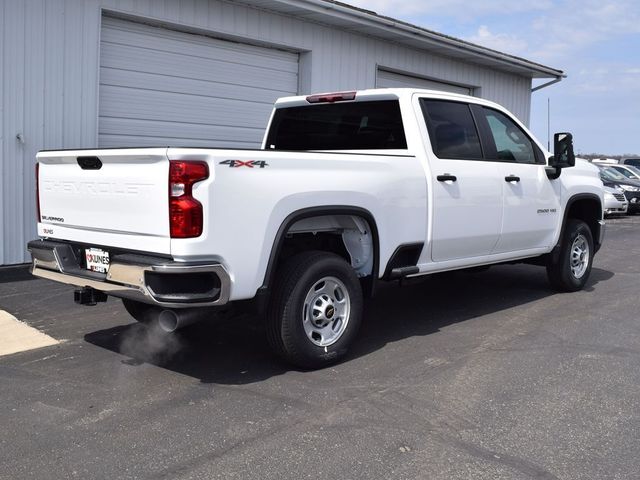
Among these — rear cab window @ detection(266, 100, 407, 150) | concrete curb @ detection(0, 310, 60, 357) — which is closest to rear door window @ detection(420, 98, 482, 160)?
rear cab window @ detection(266, 100, 407, 150)

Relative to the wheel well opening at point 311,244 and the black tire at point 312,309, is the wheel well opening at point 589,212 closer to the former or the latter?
the wheel well opening at point 311,244

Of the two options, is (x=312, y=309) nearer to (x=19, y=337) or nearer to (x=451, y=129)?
(x=451, y=129)

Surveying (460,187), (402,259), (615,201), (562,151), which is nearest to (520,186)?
(562,151)

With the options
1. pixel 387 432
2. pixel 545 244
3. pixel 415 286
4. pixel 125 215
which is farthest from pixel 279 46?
pixel 387 432

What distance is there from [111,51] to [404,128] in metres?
5.25

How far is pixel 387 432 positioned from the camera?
383 cm

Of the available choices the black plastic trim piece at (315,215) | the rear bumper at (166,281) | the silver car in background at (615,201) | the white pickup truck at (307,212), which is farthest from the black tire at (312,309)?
the silver car in background at (615,201)

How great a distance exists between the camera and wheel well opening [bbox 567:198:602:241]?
7.90 meters

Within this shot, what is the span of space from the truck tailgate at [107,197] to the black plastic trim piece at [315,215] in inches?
27.6

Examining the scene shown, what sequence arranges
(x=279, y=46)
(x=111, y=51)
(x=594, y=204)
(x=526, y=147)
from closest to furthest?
1. (x=526, y=147)
2. (x=594, y=204)
3. (x=111, y=51)
4. (x=279, y=46)

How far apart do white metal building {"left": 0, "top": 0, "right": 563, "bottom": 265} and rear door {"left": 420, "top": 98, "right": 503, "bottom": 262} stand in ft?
16.6

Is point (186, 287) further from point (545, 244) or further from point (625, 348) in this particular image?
point (545, 244)

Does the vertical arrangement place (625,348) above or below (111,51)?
below

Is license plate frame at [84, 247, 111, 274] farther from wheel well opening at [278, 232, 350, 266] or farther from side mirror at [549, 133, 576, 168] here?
side mirror at [549, 133, 576, 168]
